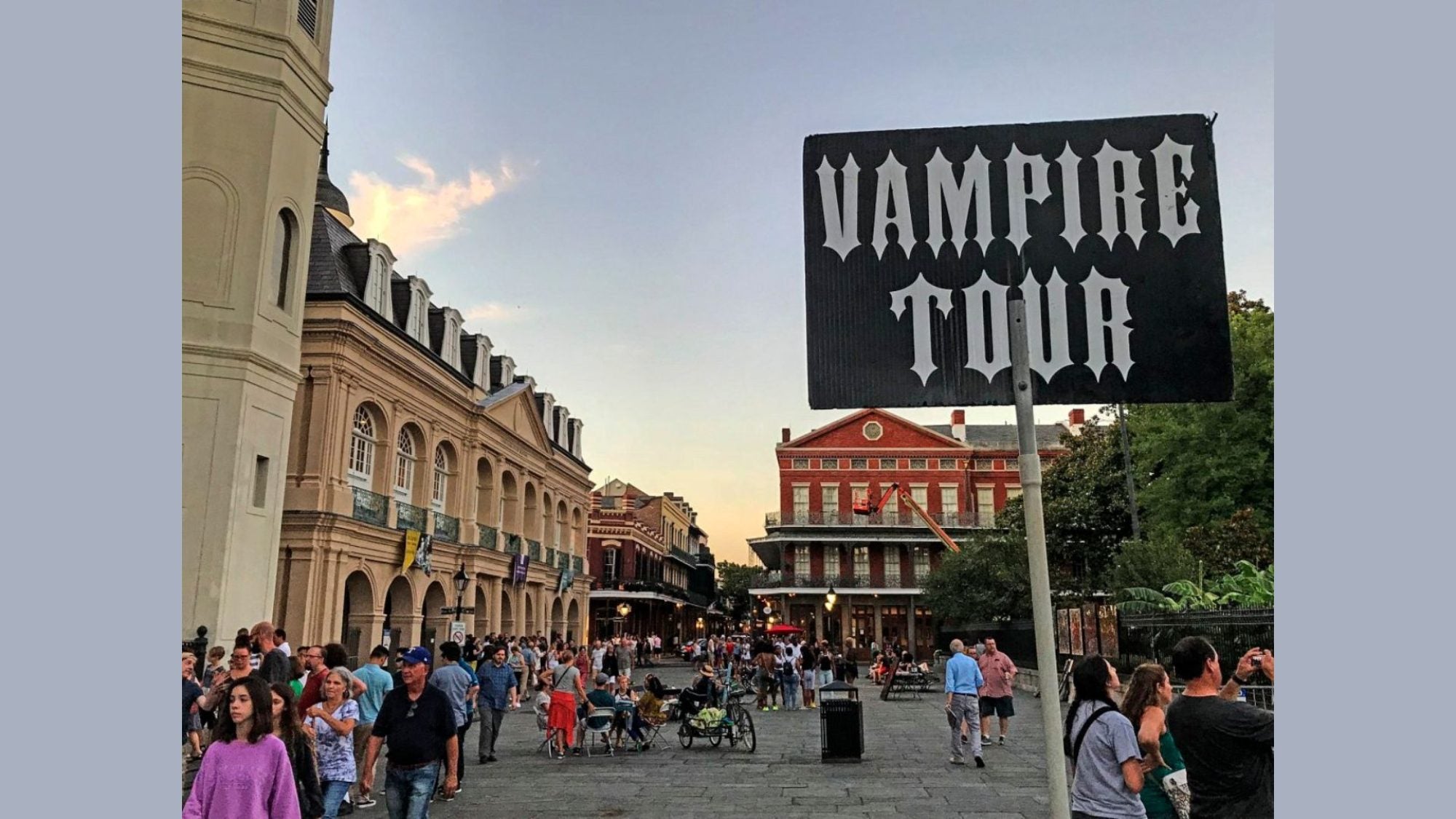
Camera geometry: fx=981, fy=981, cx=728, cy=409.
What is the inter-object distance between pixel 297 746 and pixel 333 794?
2756 millimetres

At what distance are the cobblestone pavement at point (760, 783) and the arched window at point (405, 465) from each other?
41.1 ft

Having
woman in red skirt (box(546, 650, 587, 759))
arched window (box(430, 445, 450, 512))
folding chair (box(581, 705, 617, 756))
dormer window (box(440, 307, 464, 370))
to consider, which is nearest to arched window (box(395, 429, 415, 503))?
arched window (box(430, 445, 450, 512))

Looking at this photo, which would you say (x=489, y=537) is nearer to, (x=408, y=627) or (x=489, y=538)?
(x=489, y=538)

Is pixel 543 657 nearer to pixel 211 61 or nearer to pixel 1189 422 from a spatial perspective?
pixel 211 61

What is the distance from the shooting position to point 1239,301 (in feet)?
105

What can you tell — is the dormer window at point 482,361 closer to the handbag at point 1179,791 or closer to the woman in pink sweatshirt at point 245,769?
the woman in pink sweatshirt at point 245,769

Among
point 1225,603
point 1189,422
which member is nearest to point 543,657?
point 1225,603

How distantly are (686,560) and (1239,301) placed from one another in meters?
54.2

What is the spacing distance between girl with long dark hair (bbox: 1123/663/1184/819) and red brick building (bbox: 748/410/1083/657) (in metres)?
48.1

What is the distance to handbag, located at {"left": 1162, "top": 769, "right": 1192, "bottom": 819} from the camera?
4.55 metres

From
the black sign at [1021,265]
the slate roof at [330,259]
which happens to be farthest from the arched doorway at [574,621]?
the black sign at [1021,265]

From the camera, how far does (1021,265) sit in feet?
14.3

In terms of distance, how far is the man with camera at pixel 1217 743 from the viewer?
4.32m

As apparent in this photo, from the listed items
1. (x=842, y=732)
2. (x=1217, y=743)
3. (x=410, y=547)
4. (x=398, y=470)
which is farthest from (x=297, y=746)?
(x=398, y=470)
